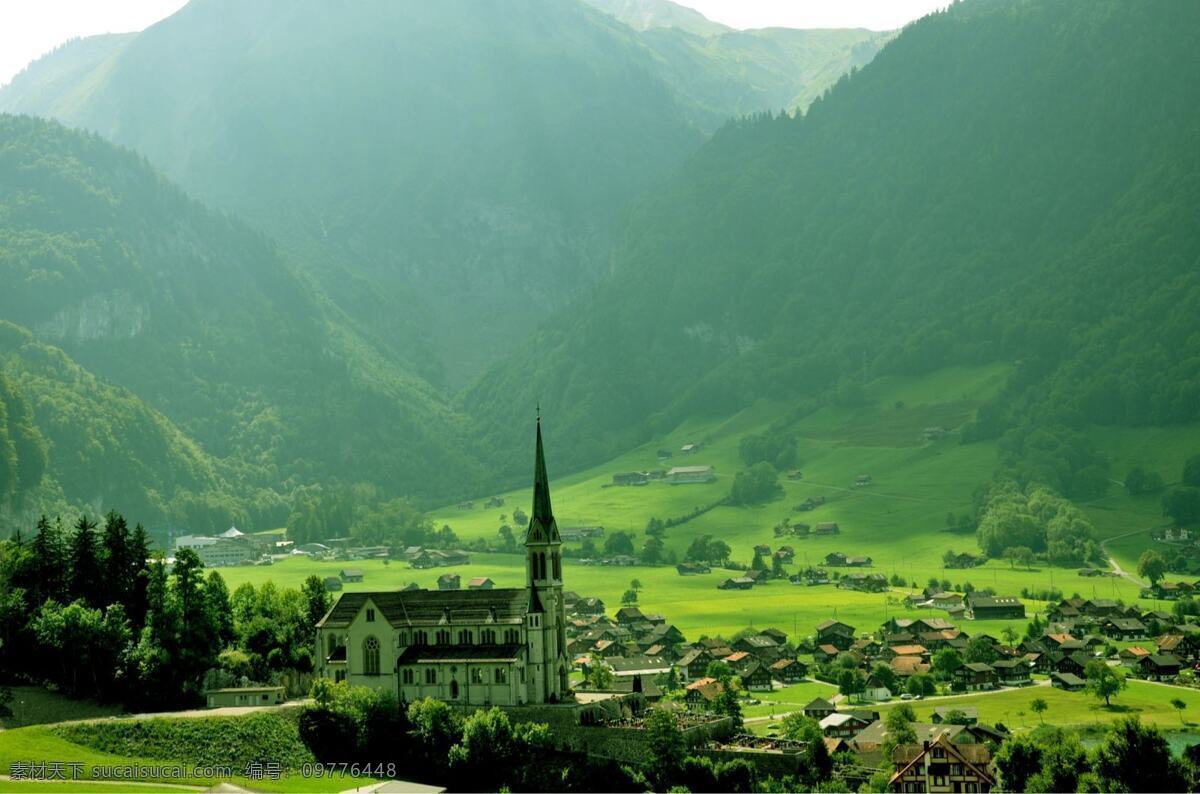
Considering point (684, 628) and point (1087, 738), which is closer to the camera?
Answer: point (1087, 738)

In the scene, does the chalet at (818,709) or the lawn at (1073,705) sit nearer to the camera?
the lawn at (1073,705)

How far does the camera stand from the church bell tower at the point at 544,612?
370ft

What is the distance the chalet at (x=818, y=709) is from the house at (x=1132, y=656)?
1545 inches

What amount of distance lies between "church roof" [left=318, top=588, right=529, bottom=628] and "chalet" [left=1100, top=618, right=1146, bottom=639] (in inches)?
3456

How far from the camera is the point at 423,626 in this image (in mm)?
116375

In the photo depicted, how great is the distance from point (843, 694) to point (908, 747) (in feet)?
127

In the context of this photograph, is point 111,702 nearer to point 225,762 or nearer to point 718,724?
point 225,762

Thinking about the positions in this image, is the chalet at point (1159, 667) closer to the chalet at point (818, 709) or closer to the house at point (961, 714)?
the house at point (961, 714)

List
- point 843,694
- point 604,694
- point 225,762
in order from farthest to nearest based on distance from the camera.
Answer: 1. point 843,694
2. point 604,694
3. point 225,762

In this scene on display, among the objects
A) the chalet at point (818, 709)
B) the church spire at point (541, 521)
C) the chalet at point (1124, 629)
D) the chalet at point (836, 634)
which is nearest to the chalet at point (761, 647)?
the chalet at point (836, 634)

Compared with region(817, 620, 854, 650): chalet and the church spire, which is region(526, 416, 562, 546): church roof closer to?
the church spire

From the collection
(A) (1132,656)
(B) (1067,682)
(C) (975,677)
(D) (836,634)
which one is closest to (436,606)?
(C) (975,677)

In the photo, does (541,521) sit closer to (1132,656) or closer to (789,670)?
(789,670)

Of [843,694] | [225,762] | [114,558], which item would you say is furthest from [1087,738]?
[114,558]
